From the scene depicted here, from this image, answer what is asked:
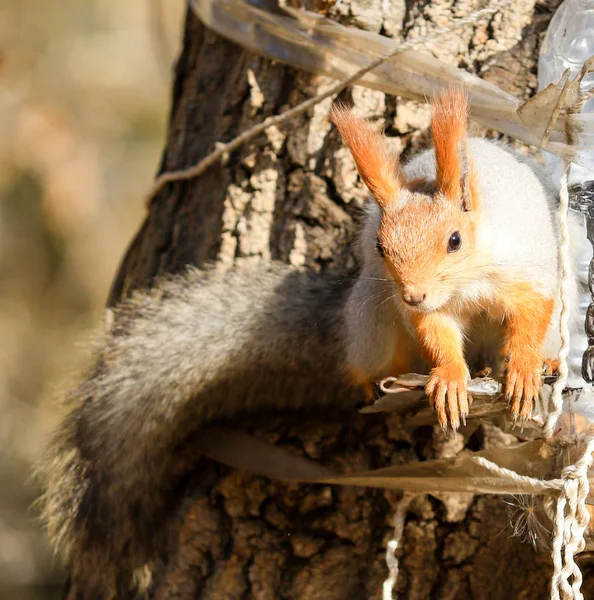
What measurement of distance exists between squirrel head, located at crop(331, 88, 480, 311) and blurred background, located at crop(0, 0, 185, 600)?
1.98 metres

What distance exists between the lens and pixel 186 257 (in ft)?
5.30

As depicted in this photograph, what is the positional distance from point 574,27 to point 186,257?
76cm

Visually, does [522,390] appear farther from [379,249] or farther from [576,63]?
[576,63]

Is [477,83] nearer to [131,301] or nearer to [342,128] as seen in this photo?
[342,128]

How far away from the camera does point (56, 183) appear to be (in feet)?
10.9

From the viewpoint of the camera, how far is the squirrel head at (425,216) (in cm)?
106

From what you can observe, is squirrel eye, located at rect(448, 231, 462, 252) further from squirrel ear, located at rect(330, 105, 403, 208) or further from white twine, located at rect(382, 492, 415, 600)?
white twine, located at rect(382, 492, 415, 600)

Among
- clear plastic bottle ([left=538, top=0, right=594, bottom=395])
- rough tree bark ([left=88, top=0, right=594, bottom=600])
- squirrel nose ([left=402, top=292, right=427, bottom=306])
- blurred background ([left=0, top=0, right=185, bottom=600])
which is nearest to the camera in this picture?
squirrel nose ([left=402, top=292, right=427, bottom=306])

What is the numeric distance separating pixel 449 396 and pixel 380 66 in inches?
20.9

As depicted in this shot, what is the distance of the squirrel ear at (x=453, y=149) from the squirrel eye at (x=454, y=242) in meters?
0.04

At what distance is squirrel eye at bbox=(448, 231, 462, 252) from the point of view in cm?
109

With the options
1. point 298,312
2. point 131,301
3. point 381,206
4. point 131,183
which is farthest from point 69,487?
point 131,183

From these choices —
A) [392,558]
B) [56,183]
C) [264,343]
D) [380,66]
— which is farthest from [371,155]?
[56,183]

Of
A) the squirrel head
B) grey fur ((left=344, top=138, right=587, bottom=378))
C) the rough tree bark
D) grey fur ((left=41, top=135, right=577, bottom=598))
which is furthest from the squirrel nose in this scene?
the rough tree bark
